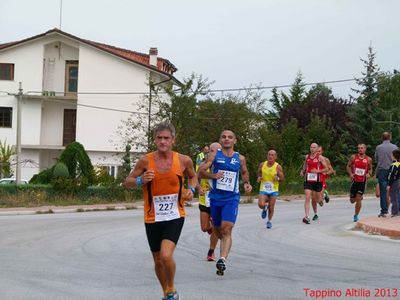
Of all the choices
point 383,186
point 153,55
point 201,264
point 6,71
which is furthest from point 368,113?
point 201,264

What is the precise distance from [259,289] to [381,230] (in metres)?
6.73

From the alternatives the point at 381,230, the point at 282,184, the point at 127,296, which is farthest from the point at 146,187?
the point at 282,184

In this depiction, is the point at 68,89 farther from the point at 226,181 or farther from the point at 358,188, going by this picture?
the point at 226,181

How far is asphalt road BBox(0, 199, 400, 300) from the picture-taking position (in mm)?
8422

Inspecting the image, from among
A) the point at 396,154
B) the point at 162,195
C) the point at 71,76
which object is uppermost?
the point at 71,76

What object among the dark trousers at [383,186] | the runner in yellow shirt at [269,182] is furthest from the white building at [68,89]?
the runner in yellow shirt at [269,182]

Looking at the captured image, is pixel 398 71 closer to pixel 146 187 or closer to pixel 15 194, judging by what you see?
pixel 15 194

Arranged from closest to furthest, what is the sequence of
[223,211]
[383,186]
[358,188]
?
[223,211] → [383,186] → [358,188]

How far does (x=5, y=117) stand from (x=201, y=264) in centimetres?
4205

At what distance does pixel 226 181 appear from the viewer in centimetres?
1038

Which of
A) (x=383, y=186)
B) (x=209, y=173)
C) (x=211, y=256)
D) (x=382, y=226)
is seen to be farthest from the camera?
(x=383, y=186)

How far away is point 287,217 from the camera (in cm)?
2005

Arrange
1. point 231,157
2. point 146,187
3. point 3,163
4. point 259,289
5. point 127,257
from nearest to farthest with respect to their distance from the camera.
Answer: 1. point 146,187
2. point 259,289
3. point 231,157
4. point 127,257
5. point 3,163

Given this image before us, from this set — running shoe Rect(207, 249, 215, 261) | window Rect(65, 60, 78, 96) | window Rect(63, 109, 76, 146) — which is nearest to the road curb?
running shoe Rect(207, 249, 215, 261)
